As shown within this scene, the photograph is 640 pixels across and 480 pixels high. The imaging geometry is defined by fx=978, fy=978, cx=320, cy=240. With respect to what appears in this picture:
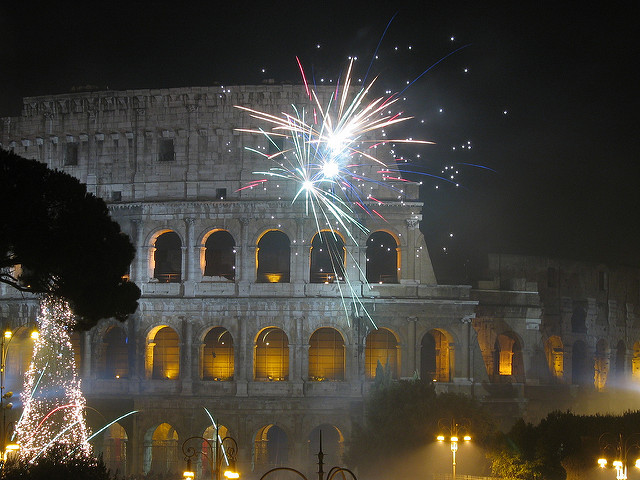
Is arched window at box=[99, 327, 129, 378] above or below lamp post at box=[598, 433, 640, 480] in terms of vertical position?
above

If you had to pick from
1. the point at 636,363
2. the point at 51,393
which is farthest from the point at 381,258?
the point at 636,363

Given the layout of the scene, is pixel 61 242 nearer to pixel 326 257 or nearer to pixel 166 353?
pixel 166 353

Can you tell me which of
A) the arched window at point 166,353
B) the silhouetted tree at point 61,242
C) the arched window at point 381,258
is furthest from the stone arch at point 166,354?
the silhouetted tree at point 61,242

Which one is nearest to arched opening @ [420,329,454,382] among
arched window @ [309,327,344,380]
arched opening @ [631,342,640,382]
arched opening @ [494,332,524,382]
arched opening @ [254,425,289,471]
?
arched opening @ [494,332,524,382]

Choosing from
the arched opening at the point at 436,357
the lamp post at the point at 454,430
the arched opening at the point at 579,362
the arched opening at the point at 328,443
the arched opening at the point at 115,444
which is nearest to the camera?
the lamp post at the point at 454,430

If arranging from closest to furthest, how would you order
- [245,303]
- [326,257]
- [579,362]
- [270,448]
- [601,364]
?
1. [245,303]
2. [270,448]
3. [326,257]
4. [579,362]
5. [601,364]

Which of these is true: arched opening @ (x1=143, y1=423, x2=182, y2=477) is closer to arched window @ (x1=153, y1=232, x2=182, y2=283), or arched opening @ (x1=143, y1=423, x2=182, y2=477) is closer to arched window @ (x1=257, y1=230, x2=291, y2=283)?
arched window @ (x1=153, y1=232, x2=182, y2=283)

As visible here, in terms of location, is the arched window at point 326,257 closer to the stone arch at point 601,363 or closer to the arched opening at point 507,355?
the arched opening at point 507,355
